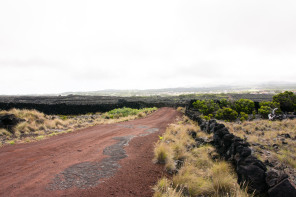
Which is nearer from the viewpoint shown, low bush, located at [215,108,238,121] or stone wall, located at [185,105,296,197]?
stone wall, located at [185,105,296,197]

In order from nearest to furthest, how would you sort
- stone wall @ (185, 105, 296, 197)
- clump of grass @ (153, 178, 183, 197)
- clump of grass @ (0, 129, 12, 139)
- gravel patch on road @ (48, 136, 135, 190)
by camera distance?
1. stone wall @ (185, 105, 296, 197)
2. clump of grass @ (153, 178, 183, 197)
3. gravel patch on road @ (48, 136, 135, 190)
4. clump of grass @ (0, 129, 12, 139)

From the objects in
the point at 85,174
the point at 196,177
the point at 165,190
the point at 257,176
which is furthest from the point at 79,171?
the point at 257,176

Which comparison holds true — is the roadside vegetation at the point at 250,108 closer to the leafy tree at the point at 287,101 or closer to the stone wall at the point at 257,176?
the leafy tree at the point at 287,101

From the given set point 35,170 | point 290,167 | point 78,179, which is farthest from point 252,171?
point 35,170

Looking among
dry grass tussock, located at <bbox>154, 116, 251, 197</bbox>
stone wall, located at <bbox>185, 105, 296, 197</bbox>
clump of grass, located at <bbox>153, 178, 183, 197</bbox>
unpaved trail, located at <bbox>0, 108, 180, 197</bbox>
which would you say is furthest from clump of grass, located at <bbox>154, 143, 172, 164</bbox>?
stone wall, located at <bbox>185, 105, 296, 197</bbox>

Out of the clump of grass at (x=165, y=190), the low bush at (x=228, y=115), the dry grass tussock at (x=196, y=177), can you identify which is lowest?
the low bush at (x=228, y=115)

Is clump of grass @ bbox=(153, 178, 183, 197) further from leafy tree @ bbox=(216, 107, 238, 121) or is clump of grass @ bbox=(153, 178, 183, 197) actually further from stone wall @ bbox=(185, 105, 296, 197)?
leafy tree @ bbox=(216, 107, 238, 121)

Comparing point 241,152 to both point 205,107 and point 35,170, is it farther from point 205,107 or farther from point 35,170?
point 205,107

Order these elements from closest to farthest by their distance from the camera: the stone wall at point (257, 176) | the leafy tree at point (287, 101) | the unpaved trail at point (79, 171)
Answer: the stone wall at point (257, 176)
the unpaved trail at point (79, 171)
the leafy tree at point (287, 101)

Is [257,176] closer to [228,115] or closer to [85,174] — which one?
[85,174]

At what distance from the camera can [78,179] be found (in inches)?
214

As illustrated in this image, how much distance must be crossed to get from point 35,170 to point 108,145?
410cm

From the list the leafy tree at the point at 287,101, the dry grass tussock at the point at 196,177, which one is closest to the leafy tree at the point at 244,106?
the leafy tree at the point at 287,101

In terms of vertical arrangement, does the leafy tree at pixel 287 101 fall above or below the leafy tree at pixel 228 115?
above
